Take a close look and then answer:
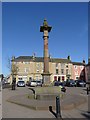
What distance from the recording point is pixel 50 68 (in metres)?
79.3

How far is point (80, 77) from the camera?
8556 cm

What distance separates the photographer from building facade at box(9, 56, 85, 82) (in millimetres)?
76500

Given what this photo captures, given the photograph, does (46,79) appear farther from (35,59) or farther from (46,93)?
(35,59)

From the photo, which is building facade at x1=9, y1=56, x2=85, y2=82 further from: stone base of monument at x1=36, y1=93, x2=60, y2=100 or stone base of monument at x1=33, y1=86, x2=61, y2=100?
stone base of monument at x1=36, y1=93, x2=60, y2=100

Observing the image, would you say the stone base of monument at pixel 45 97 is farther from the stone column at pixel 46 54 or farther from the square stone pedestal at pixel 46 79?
the stone column at pixel 46 54

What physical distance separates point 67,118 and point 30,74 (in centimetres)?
6658

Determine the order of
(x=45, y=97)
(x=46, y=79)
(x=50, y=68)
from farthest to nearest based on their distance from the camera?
(x=50, y=68) < (x=46, y=79) < (x=45, y=97)

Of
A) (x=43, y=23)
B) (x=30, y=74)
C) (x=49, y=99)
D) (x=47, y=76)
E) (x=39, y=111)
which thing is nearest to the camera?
(x=39, y=111)

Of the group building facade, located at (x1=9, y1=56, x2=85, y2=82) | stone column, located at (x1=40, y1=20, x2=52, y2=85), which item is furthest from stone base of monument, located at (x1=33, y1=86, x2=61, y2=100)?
building facade, located at (x1=9, y1=56, x2=85, y2=82)

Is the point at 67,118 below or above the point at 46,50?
below

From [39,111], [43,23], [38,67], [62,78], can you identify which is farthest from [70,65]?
[39,111]

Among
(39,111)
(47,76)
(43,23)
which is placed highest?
(43,23)

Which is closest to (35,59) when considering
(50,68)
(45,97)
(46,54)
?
(50,68)

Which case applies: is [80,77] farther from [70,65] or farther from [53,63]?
[53,63]
